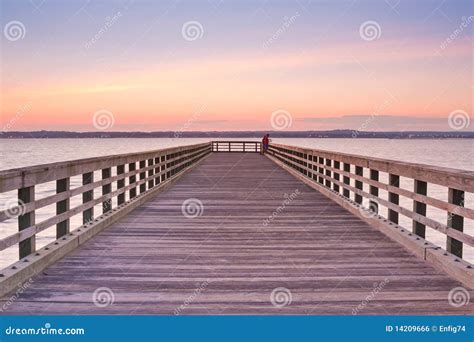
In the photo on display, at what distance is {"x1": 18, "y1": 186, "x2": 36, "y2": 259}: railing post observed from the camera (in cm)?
651

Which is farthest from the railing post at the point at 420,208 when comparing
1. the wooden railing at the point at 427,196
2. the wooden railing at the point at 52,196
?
the wooden railing at the point at 52,196

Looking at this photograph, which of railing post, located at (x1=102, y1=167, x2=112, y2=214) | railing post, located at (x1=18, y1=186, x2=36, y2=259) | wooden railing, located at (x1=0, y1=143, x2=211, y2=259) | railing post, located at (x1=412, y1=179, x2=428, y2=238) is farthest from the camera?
railing post, located at (x1=102, y1=167, x2=112, y2=214)

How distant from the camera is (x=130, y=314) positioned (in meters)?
5.25

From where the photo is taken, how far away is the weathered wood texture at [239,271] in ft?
18.1

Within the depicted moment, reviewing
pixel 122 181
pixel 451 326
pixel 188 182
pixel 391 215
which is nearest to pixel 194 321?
pixel 451 326

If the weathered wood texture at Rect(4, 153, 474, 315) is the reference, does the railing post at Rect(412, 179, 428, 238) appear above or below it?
above

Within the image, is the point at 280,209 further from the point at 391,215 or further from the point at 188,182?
the point at 188,182

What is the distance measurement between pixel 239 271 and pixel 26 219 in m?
2.36

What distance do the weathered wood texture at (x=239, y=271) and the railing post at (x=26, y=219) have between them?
334mm

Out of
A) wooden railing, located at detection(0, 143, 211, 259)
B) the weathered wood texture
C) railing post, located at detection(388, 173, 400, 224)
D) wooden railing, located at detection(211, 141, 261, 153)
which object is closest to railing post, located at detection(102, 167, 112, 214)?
wooden railing, located at detection(0, 143, 211, 259)

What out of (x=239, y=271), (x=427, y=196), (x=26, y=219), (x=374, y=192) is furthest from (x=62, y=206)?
(x=374, y=192)

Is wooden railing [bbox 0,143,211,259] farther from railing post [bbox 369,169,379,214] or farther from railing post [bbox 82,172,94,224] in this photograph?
railing post [bbox 369,169,379,214]

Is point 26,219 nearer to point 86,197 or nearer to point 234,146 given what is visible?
point 86,197

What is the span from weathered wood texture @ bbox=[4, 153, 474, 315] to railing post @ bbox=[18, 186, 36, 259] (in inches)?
13.2
